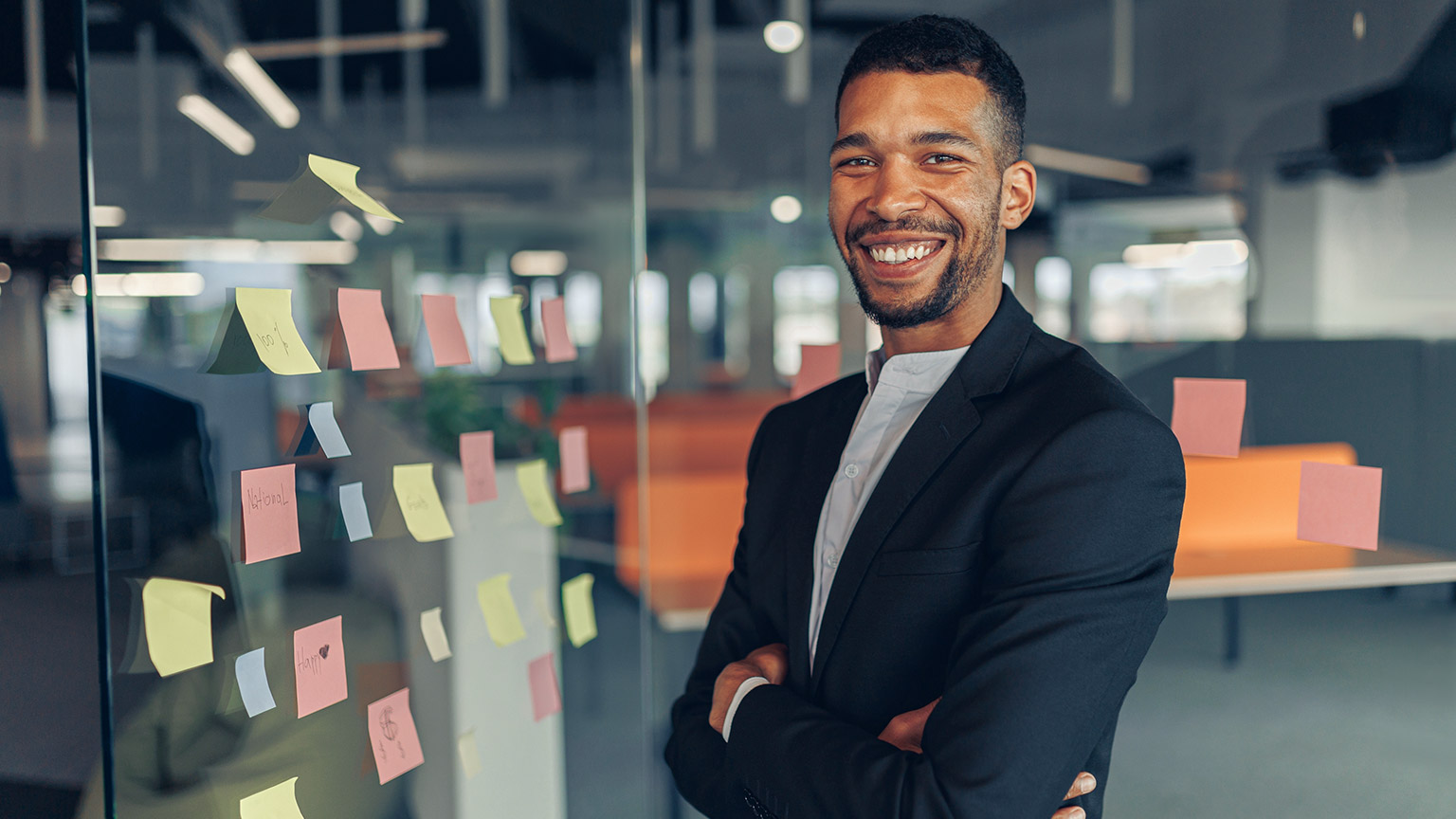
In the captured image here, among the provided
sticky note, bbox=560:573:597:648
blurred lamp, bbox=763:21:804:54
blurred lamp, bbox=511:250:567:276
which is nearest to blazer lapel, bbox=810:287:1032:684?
sticky note, bbox=560:573:597:648

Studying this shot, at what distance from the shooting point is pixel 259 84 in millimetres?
2098

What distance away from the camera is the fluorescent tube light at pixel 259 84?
1.94 m

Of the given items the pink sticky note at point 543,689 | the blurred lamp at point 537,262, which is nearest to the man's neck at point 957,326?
the pink sticky note at point 543,689

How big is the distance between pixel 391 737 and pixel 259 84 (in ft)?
4.92

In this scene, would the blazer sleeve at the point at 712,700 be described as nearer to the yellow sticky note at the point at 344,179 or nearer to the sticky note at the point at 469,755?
the yellow sticky note at the point at 344,179

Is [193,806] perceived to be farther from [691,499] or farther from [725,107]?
[725,107]

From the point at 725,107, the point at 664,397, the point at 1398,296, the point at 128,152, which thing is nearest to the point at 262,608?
the point at 1398,296

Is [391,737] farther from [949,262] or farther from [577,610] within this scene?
[949,262]

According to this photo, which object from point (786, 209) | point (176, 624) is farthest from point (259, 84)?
point (786, 209)

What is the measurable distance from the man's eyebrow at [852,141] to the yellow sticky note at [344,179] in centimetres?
72

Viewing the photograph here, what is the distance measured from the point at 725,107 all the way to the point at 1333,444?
6553 mm

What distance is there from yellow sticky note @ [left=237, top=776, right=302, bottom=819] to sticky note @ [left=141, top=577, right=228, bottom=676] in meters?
0.24

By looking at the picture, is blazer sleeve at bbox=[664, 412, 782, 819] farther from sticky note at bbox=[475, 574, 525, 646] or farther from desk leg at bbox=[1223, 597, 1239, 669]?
desk leg at bbox=[1223, 597, 1239, 669]

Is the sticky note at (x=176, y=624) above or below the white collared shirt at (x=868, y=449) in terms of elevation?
below
